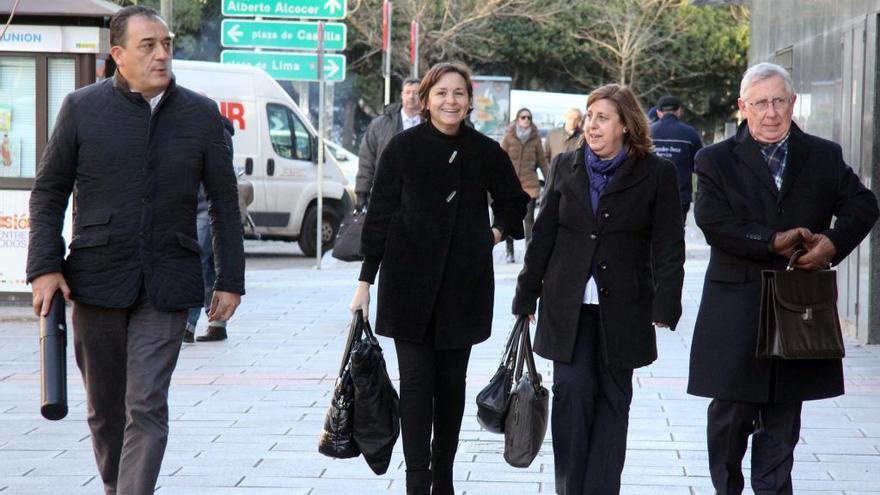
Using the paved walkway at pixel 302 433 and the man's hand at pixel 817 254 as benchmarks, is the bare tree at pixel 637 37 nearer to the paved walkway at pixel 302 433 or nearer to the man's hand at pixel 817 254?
the paved walkway at pixel 302 433

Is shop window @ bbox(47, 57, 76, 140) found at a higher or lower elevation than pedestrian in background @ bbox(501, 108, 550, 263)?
higher

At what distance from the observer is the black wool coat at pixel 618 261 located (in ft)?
17.4

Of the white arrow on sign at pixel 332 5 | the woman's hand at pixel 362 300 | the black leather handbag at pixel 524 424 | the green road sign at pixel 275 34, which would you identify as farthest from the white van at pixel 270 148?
the black leather handbag at pixel 524 424

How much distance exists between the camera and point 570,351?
531 cm

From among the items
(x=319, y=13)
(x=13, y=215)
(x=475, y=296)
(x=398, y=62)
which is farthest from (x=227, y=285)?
(x=398, y=62)

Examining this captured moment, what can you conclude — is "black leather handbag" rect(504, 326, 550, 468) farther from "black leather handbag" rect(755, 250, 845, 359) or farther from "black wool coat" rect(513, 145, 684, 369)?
"black leather handbag" rect(755, 250, 845, 359)

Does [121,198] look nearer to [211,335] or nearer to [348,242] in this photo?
[348,242]

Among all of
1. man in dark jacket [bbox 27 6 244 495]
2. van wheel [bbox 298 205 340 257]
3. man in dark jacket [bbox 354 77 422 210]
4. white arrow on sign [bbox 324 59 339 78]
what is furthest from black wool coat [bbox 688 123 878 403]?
van wheel [bbox 298 205 340 257]

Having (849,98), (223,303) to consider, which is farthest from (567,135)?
(223,303)

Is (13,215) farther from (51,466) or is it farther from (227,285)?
(227,285)

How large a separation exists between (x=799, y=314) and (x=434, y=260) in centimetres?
131

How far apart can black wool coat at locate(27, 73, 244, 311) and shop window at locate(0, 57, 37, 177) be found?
7.41 metres

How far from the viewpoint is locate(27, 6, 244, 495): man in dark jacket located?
468 centimetres

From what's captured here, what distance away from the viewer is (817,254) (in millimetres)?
5105
